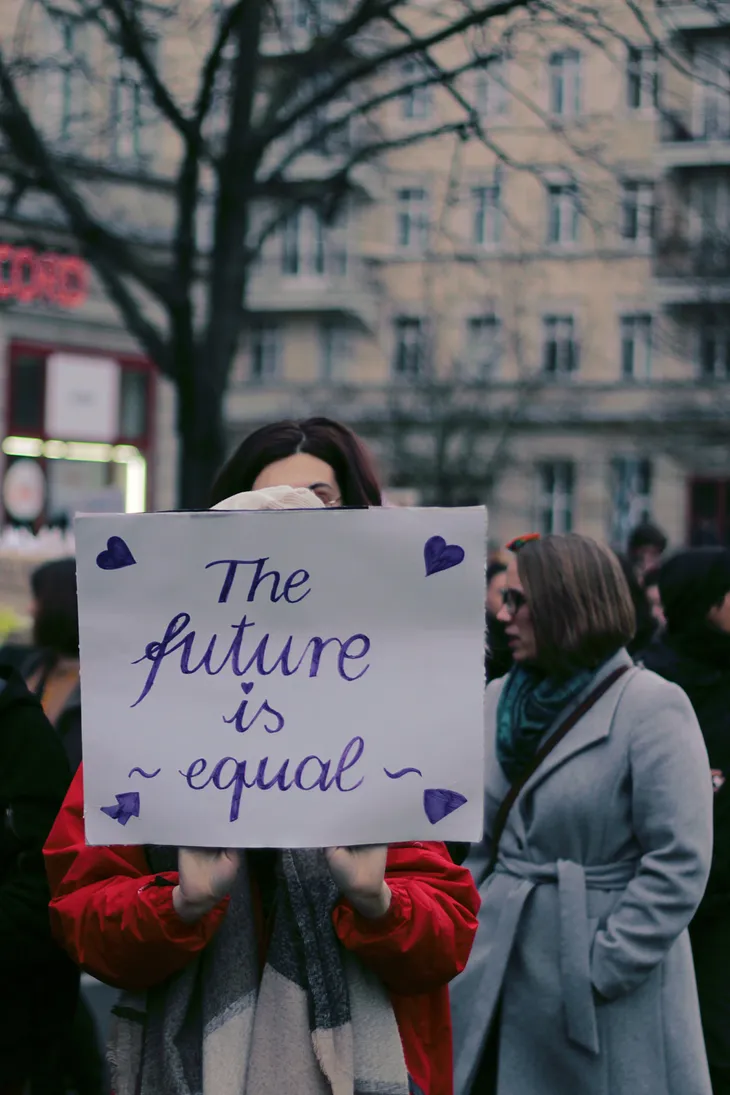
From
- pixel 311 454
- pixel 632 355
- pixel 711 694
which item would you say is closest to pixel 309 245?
pixel 632 355

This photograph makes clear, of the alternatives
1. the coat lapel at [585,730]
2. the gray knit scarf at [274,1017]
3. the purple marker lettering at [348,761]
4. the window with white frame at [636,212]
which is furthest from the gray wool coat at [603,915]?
the window with white frame at [636,212]

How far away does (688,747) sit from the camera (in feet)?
11.7

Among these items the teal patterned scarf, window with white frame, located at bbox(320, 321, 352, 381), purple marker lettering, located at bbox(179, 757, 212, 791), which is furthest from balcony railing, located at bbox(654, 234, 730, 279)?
window with white frame, located at bbox(320, 321, 352, 381)

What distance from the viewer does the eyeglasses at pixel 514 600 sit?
149 inches

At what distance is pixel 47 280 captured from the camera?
66.3 feet

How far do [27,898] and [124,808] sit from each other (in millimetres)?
836

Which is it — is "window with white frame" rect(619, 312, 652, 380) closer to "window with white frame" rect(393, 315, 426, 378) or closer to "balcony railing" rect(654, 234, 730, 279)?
"window with white frame" rect(393, 315, 426, 378)

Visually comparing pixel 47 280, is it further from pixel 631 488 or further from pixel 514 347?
pixel 631 488

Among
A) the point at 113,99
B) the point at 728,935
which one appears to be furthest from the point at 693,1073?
the point at 113,99

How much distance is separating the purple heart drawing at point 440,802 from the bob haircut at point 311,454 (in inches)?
35.6

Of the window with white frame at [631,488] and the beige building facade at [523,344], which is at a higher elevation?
the beige building facade at [523,344]

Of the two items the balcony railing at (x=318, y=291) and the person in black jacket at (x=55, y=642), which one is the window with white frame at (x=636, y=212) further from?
the balcony railing at (x=318, y=291)

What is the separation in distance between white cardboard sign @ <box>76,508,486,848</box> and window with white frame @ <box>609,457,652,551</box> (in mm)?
38361

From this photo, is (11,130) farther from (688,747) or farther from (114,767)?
(114,767)
